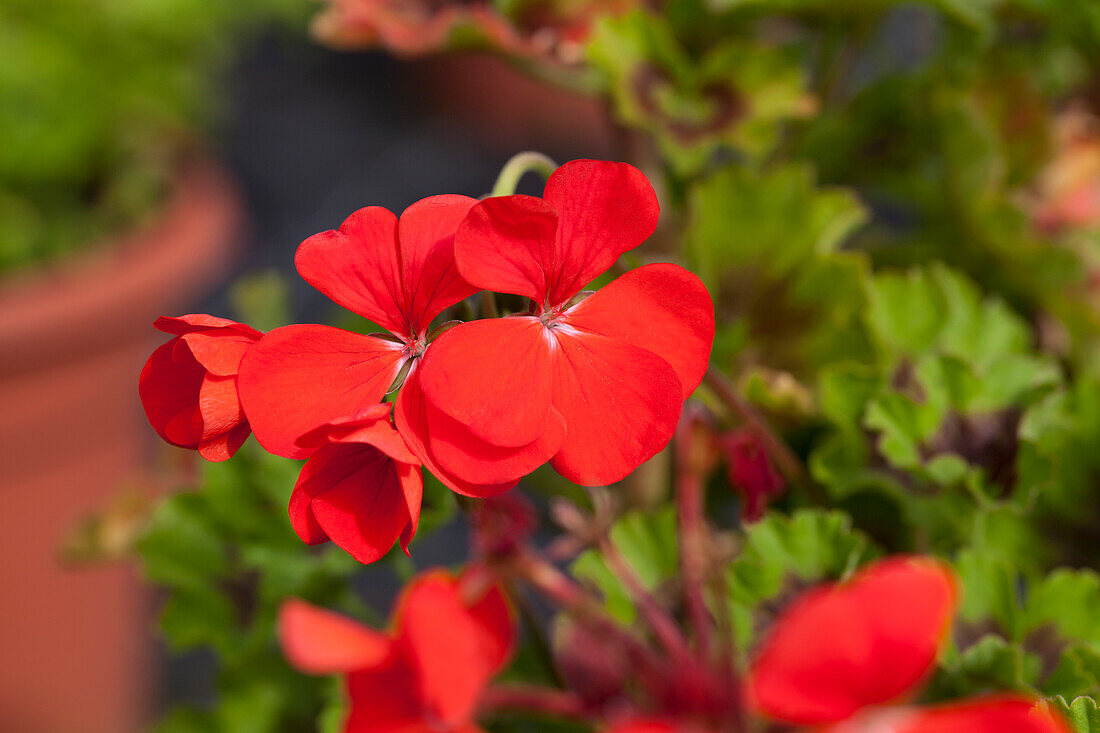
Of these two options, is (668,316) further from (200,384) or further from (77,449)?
(77,449)

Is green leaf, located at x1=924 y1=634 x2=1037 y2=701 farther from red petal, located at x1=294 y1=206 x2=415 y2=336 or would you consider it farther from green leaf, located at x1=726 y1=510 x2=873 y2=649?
red petal, located at x1=294 y1=206 x2=415 y2=336

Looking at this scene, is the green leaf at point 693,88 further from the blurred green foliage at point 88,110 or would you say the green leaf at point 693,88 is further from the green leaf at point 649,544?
the blurred green foliage at point 88,110

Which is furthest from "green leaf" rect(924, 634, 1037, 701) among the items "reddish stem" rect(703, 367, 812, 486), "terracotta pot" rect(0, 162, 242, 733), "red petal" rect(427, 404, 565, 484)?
"terracotta pot" rect(0, 162, 242, 733)

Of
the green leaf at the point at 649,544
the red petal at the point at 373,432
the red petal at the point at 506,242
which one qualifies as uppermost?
the red petal at the point at 506,242

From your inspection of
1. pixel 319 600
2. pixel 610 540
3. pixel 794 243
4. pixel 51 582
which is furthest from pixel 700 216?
pixel 51 582

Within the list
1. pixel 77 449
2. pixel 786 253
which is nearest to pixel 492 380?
pixel 786 253

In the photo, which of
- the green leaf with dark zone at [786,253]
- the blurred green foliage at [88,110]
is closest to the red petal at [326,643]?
the green leaf with dark zone at [786,253]

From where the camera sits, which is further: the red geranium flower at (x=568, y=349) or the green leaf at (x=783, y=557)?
the green leaf at (x=783, y=557)
